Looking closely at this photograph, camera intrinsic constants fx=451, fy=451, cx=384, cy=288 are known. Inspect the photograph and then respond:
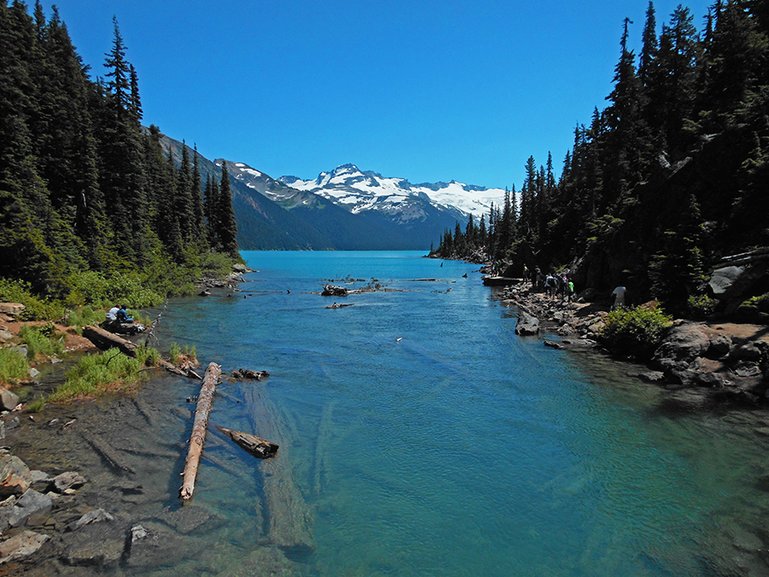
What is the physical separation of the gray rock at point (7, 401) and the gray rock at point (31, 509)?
265 inches

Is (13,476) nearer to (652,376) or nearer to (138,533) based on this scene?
(138,533)

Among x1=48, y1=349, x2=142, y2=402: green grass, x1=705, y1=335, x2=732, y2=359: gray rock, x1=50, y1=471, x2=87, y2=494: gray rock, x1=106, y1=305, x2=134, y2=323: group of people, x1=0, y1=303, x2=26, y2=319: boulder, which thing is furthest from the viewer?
x1=106, y1=305, x2=134, y2=323: group of people

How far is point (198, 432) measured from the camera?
44.9ft

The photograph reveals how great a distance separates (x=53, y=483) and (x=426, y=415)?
37.2 ft

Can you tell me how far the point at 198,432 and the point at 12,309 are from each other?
19.8 meters

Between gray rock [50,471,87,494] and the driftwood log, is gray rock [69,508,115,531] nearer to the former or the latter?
gray rock [50,471,87,494]

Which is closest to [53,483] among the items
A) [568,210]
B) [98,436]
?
[98,436]

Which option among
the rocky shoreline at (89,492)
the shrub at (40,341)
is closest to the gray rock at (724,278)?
the rocky shoreline at (89,492)

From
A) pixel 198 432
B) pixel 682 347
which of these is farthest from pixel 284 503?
pixel 682 347

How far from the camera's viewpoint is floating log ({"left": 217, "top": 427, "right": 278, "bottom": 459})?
520 inches

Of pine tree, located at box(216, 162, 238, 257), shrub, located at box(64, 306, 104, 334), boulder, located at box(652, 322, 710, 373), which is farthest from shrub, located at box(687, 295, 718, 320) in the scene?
pine tree, located at box(216, 162, 238, 257)

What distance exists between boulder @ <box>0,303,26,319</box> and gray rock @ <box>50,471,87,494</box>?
19.4 m

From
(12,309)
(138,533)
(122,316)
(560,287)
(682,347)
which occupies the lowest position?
(138,533)

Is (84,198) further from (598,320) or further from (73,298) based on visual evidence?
(598,320)
